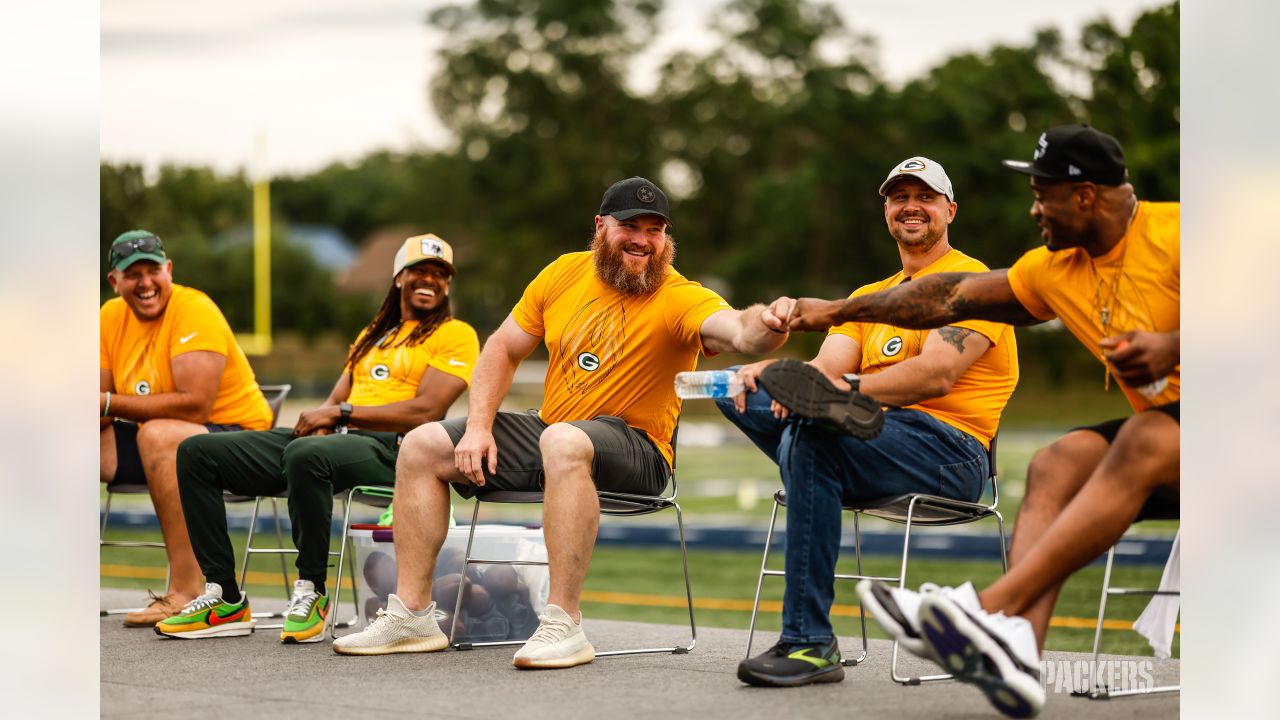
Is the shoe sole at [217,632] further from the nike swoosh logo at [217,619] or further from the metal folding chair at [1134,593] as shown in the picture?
the metal folding chair at [1134,593]

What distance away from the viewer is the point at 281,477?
4992 millimetres

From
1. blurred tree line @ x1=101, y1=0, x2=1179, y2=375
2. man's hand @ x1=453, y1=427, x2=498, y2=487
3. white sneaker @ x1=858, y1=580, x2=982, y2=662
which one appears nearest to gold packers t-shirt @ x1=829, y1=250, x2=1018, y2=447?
white sneaker @ x1=858, y1=580, x2=982, y2=662

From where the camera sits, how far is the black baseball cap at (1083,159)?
3.11 m

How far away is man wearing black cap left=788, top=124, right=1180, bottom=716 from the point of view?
116 inches

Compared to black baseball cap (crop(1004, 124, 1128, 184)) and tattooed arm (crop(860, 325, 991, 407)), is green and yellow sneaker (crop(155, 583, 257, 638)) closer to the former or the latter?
tattooed arm (crop(860, 325, 991, 407))

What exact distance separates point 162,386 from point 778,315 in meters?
2.54

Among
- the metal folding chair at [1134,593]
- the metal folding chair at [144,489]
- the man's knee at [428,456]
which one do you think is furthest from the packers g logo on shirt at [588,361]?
the metal folding chair at [1134,593]

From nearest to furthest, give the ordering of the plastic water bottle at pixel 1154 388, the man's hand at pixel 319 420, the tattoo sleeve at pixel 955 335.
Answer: the plastic water bottle at pixel 1154 388 → the tattoo sleeve at pixel 955 335 → the man's hand at pixel 319 420

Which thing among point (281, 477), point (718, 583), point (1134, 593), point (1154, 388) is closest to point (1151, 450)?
point (1154, 388)

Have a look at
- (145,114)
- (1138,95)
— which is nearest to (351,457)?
(145,114)

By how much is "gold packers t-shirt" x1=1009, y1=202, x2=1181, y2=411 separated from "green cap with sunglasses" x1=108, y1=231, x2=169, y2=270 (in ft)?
10.6

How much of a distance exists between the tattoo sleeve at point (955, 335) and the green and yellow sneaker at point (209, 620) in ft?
8.13

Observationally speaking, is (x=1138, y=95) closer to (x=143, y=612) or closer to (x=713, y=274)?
(x=713, y=274)

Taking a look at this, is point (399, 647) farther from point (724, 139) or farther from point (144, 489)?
point (724, 139)
